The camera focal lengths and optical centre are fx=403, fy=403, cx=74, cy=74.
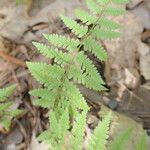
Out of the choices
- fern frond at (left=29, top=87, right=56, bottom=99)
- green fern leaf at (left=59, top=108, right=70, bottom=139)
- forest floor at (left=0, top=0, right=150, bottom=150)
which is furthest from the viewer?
forest floor at (left=0, top=0, right=150, bottom=150)

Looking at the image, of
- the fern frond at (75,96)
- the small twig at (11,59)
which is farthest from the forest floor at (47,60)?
the fern frond at (75,96)

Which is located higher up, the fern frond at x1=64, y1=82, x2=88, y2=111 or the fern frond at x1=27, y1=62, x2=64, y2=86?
the fern frond at x1=27, y1=62, x2=64, y2=86

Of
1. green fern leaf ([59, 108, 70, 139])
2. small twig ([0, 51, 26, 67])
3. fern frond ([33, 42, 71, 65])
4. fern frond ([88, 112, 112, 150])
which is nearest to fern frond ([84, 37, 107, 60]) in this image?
fern frond ([33, 42, 71, 65])

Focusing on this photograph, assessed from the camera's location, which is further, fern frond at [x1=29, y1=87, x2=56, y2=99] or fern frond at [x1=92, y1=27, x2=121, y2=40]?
fern frond at [x1=29, y1=87, x2=56, y2=99]

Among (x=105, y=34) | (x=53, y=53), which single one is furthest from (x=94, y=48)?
(x=53, y=53)

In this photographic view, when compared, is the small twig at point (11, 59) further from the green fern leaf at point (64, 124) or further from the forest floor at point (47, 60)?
the green fern leaf at point (64, 124)

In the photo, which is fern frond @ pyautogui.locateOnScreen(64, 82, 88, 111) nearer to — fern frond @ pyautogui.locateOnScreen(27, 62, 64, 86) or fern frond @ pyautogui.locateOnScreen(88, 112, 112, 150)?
fern frond @ pyautogui.locateOnScreen(27, 62, 64, 86)

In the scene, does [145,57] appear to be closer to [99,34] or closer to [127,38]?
[127,38]
